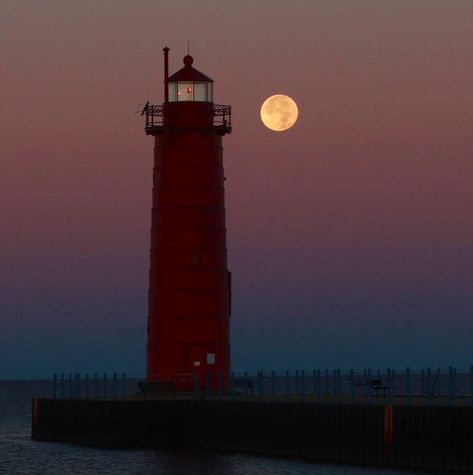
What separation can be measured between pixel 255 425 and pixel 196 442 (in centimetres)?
345

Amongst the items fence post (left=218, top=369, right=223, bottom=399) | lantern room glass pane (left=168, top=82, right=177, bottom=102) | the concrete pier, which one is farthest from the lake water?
lantern room glass pane (left=168, top=82, right=177, bottom=102)

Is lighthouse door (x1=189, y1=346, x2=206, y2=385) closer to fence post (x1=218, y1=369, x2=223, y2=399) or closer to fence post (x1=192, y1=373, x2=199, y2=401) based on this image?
fence post (x1=218, y1=369, x2=223, y2=399)

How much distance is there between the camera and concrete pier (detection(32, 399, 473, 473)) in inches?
1458

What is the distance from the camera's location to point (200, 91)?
174 feet

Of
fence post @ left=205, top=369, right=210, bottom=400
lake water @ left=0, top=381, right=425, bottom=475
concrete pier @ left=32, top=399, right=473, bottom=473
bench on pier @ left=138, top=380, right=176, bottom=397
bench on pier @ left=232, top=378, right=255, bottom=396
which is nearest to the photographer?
concrete pier @ left=32, top=399, right=473, bottom=473

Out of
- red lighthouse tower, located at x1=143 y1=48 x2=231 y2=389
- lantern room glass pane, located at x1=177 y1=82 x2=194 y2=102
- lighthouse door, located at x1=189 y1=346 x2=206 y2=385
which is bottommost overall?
lighthouse door, located at x1=189 y1=346 x2=206 y2=385

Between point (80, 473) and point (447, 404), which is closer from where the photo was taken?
point (447, 404)

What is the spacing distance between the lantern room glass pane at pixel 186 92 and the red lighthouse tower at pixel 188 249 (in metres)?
0.03

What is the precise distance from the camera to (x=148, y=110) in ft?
174

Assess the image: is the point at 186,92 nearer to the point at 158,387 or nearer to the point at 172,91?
the point at 172,91

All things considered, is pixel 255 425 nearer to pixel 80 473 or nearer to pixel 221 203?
pixel 80 473

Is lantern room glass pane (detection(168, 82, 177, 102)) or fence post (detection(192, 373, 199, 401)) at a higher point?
lantern room glass pane (detection(168, 82, 177, 102))

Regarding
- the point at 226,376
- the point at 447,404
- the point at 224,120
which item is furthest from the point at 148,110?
the point at 447,404

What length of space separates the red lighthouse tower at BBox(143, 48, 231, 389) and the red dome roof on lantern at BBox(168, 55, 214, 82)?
0.27 feet
